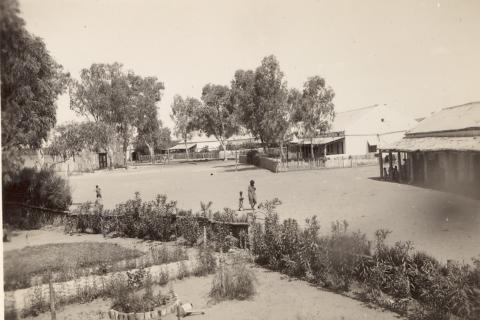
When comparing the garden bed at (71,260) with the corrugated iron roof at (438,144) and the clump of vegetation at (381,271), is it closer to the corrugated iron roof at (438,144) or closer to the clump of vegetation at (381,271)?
the clump of vegetation at (381,271)

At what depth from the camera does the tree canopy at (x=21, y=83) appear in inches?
244

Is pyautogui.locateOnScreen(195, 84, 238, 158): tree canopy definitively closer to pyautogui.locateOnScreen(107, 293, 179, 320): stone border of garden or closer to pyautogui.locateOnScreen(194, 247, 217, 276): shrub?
pyautogui.locateOnScreen(194, 247, 217, 276): shrub

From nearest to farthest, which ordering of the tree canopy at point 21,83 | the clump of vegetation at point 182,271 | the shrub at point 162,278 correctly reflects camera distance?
the tree canopy at point 21,83 → the shrub at point 162,278 → the clump of vegetation at point 182,271

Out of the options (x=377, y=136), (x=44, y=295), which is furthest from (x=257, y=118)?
(x=44, y=295)

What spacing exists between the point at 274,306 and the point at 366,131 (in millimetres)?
38479

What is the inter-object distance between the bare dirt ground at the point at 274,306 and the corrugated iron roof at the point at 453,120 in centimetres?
1586

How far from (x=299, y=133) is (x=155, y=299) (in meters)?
38.5

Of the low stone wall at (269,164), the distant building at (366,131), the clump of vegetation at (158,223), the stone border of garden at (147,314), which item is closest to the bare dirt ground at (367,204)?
the clump of vegetation at (158,223)

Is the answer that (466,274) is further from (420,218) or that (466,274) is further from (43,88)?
(43,88)

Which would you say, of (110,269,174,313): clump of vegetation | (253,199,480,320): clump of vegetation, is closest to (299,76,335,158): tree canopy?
(253,199,480,320): clump of vegetation

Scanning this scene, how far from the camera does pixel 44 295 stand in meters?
9.33

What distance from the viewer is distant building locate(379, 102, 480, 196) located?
69.7 ft

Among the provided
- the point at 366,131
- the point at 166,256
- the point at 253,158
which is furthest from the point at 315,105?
the point at 166,256

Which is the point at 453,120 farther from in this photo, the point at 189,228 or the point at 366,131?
the point at 366,131
